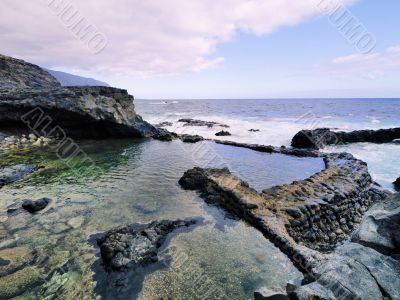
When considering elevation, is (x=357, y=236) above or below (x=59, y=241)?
above

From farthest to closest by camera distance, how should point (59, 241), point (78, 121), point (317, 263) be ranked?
point (78, 121) → point (59, 241) → point (317, 263)

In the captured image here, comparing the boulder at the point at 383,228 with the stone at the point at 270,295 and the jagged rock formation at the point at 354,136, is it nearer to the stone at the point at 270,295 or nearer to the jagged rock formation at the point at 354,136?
the stone at the point at 270,295

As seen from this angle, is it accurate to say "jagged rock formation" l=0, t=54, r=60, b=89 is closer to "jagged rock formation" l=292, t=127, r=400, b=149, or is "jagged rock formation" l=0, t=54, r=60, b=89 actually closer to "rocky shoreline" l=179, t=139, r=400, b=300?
"rocky shoreline" l=179, t=139, r=400, b=300

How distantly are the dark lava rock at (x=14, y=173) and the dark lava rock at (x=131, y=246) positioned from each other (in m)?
9.96

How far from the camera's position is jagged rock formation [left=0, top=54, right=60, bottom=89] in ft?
123

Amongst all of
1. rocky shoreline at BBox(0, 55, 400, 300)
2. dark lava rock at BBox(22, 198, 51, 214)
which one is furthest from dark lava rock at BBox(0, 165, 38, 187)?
dark lava rock at BBox(22, 198, 51, 214)

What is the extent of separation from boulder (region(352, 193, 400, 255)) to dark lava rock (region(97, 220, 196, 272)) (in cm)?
608

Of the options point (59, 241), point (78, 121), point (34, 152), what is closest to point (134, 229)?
point (59, 241)

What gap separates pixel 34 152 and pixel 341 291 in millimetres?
24827

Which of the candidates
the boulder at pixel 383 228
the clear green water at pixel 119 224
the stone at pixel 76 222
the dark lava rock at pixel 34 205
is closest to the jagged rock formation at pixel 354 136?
the clear green water at pixel 119 224

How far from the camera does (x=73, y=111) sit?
28.1 meters

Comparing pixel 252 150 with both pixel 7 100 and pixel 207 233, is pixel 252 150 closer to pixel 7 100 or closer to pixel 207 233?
pixel 207 233

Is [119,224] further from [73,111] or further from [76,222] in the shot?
[73,111]

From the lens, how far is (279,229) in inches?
423
